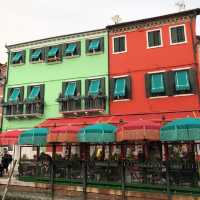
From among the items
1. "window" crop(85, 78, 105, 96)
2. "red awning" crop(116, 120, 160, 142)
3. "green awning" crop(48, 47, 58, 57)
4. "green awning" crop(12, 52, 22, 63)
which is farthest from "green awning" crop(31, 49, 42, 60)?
"red awning" crop(116, 120, 160, 142)

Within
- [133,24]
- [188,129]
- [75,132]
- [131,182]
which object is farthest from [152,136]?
[133,24]

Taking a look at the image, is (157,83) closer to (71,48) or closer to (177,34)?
(177,34)

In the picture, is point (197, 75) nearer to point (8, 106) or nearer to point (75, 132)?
point (75, 132)

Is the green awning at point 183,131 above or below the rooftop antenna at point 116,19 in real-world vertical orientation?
below

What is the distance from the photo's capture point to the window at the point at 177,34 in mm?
21156

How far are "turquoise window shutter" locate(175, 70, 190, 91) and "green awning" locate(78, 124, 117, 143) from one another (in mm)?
7916

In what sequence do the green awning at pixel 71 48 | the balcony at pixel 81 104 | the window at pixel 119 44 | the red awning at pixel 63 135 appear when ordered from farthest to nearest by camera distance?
1. the green awning at pixel 71 48
2. the window at pixel 119 44
3. the balcony at pixel 81 104
4. the red awning at pixel 63 135

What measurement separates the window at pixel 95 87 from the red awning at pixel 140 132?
30.9ft

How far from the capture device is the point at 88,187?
46.8 feet

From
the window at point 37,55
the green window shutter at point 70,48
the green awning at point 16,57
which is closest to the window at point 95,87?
the green window shutter at point 70,48

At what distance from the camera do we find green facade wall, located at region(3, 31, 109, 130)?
2348 centimetres

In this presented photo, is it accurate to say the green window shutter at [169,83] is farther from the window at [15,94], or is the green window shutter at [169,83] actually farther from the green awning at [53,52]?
the window at [15,94]

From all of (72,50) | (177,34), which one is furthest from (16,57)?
(177,34)

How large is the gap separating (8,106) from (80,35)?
8.57 meters
